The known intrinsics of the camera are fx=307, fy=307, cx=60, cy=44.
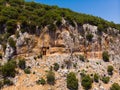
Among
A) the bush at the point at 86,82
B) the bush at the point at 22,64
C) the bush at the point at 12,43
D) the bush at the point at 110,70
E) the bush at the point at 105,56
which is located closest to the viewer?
the bush at the point at 86,82

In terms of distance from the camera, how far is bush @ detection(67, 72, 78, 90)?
61.5m

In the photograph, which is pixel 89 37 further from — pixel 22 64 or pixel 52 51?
pixel 22 64

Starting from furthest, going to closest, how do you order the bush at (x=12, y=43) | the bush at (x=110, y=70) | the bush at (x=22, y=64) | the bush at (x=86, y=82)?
the bush at (x=110, y=70) → the bush at (x=12, y=43) → the bush at (x=22, y=64) → the bush at (x=86, y=82)

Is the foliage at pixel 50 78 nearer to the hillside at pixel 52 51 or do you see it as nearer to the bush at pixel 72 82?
the hillside at pixel 52 51

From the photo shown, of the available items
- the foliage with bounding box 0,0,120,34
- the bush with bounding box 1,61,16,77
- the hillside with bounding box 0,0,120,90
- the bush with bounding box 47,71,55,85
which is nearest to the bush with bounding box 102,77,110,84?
the hillside with bounding box 0,0,120,90

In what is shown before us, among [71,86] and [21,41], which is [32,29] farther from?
[71,86]

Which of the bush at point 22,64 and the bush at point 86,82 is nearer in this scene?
the bush at point 86,82

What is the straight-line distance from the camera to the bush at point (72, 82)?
61.5 metres

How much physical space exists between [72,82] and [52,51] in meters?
9.39

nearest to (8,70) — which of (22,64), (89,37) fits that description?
(22,64)

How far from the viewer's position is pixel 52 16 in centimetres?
7019

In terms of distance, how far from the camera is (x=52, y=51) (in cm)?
6756

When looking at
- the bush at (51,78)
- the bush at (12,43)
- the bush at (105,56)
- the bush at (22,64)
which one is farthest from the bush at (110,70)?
the bush at (12,43)

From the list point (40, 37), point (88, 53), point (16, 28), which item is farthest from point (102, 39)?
point (16, 28)
